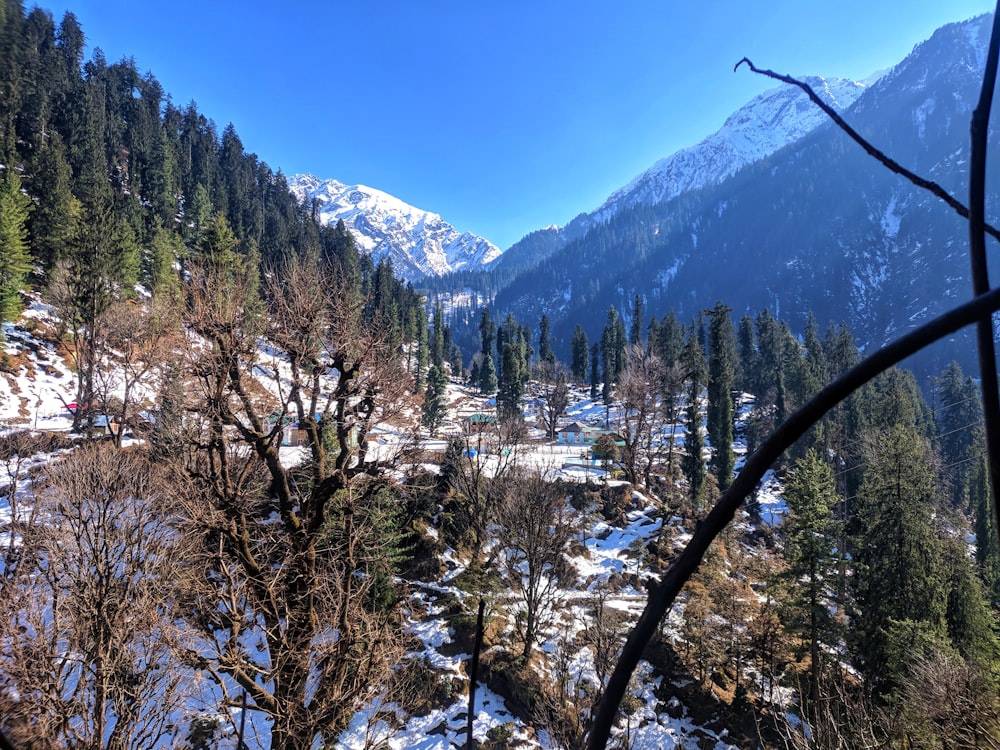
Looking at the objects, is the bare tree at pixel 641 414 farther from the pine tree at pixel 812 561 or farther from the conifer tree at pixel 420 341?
the conifer tree at pixel 420 341

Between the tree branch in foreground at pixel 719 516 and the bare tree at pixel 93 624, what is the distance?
Result: 9290mm

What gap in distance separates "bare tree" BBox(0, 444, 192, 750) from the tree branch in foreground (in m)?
9.29

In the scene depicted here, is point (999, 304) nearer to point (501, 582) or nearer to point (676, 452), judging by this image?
point (501, 582)

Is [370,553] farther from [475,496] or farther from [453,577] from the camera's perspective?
[475,496]

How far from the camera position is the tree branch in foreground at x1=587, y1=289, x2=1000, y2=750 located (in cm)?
46

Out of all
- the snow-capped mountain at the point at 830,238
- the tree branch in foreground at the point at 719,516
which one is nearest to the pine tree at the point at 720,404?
the tree branch in foreground at the point at 719,516

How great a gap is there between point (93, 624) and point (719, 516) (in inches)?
477

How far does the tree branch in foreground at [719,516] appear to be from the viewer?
1.51ft

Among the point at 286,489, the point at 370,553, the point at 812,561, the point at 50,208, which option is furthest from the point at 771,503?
the point at 50,208

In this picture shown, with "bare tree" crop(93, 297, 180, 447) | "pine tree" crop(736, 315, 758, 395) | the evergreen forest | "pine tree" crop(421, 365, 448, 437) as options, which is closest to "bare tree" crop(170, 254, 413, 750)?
the evergreen forest

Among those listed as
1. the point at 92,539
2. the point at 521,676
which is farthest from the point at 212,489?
the point at 521,676

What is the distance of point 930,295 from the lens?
123 metres

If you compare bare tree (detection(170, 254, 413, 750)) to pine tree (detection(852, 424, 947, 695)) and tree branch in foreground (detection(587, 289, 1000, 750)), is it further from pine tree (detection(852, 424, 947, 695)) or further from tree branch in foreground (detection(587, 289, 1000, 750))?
pine tree (detection(852, 424, 947, 695))

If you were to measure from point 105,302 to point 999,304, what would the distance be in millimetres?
36508
